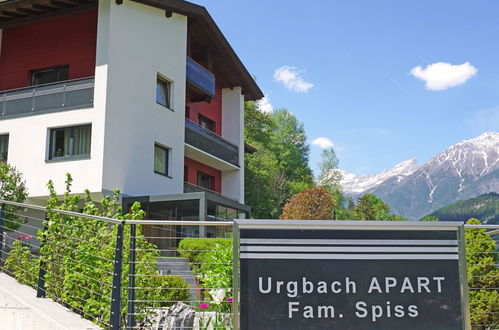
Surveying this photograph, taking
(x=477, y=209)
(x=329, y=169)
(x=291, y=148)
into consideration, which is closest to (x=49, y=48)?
(x=291, y=148)

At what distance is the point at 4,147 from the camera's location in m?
20.3

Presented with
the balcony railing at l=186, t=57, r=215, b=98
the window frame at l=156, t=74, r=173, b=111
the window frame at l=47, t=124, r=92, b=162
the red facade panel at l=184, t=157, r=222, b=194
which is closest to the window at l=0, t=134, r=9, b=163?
the window frame at l=47, t=124, r=92, b=162

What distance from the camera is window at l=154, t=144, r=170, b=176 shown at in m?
21.6

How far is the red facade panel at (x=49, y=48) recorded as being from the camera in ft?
66.6

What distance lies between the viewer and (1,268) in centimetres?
803

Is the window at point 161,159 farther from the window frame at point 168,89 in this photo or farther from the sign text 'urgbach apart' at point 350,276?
the sign text 'urgbach apart' at point 350,276

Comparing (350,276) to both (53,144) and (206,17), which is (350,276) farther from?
(206,17)

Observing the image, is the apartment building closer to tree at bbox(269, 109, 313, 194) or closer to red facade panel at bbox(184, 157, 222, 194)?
red facade panel at bbox(184, 157, 222, 194)

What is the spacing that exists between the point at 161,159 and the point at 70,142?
3961 mm

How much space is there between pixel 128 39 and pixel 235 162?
10.1 metres

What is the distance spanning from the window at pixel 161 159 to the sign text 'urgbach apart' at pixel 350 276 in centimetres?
1683

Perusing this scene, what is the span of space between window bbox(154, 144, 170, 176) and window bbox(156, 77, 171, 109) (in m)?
1.80


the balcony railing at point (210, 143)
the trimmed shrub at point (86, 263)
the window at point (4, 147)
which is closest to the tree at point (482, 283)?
the trimmed shrub at point (86, 263)

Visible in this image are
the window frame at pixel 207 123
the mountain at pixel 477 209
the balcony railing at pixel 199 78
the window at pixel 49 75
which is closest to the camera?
the window at pixel 49 75
